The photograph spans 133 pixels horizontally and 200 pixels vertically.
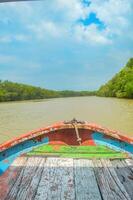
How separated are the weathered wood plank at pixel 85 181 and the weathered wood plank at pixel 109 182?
36 millimetres

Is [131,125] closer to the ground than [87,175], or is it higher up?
closer to the ground

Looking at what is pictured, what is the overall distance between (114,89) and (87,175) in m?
47.5

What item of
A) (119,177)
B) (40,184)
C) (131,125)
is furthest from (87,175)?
(131,125)

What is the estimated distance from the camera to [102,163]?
2262mm

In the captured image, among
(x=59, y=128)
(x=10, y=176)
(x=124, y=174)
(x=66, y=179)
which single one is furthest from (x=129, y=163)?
(x=10, y=176)

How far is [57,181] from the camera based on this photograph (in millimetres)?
1876

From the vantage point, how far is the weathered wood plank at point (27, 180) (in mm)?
1663

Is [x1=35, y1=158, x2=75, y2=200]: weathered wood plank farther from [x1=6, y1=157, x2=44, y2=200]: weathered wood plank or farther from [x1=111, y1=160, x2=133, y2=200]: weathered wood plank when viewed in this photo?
[x1=111, y1=160, x2=133, y2=200]: weathered wood plank

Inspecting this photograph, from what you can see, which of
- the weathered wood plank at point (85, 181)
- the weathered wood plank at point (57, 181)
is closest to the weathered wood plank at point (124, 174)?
the weathered wood plank at point (85, 181)

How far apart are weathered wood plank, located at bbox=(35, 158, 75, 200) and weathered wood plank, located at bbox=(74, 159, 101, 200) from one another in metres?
0.03

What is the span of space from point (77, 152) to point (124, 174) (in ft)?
2.15

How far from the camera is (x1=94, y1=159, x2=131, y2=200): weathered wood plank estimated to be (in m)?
1.64

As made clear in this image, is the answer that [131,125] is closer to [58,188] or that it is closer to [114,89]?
[58,188]

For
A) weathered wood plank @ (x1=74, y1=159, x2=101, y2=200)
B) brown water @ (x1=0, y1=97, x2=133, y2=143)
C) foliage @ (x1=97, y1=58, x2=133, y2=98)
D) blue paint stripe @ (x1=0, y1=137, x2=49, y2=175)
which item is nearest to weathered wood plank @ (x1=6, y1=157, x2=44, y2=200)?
blue paint stripe @ (x1=0, y1=137, x2=49, y2=175)
